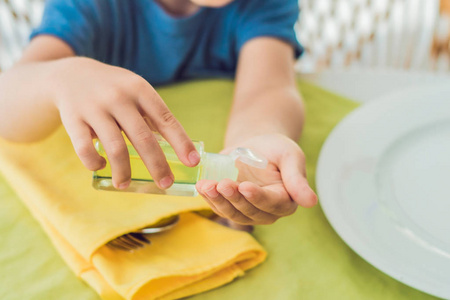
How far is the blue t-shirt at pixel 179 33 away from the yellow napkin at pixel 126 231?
0.20 meters

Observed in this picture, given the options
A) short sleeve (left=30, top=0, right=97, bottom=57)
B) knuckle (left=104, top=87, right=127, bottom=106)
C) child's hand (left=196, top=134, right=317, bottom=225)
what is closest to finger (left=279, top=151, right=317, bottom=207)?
child's hand (left=196, top=134, right=317, bottom=225)

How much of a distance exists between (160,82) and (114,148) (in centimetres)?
33

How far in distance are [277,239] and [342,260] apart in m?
0.05

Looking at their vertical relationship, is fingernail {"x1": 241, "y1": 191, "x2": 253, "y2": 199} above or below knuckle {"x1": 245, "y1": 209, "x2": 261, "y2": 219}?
above

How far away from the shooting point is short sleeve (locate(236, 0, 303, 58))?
19.5 inches

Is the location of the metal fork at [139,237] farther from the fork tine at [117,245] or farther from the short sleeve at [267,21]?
the short sleeve at [267,21]

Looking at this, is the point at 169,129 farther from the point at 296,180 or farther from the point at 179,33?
the point at 179,33

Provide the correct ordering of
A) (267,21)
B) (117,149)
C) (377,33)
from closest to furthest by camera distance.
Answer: (117,149), (267,21), (377,33)

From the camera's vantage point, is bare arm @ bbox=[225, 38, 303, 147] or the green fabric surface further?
bare arm @ bbox=[225, 38, 303, 147]

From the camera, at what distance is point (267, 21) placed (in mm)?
504

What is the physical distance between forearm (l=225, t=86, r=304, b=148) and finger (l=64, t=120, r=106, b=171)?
0.15 meters

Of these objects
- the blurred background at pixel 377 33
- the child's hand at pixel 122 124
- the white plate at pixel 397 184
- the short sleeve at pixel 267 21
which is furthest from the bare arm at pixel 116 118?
the blurred background at pixel 377 33

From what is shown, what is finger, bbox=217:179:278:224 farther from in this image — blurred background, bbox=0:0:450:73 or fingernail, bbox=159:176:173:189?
blurred background, bbox=0:0:450:73

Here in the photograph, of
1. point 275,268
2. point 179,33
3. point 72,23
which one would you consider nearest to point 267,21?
point 179,33
